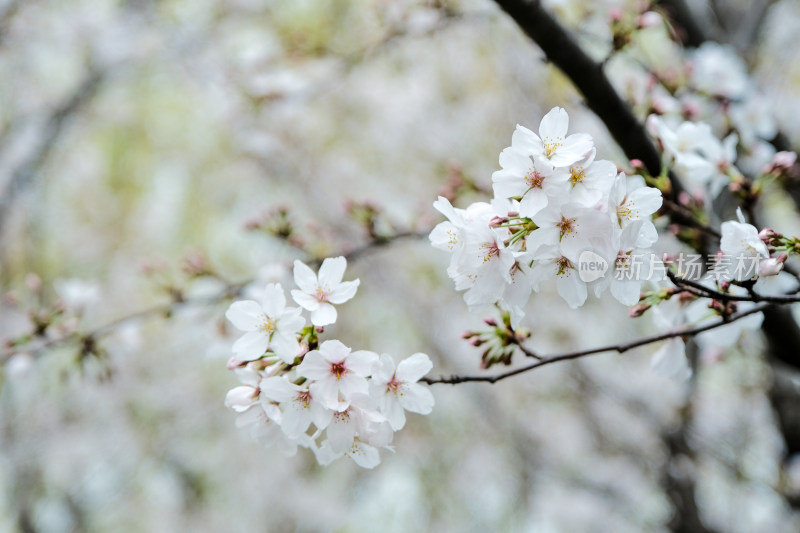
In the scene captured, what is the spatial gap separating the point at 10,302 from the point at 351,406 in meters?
1.47

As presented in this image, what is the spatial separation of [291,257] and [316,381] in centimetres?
203

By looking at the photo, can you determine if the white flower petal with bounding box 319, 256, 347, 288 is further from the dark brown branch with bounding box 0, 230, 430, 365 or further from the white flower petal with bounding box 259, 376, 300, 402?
the dark brown branch with bounding box 0, 230, 430, 365

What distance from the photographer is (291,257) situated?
9.65ft

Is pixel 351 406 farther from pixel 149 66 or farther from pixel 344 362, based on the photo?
pixel 149 66

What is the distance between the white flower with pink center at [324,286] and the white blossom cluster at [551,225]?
0.20 metres

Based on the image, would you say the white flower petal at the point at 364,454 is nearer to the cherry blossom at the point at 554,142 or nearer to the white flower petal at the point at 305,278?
the white flower petal at the point at 305,278

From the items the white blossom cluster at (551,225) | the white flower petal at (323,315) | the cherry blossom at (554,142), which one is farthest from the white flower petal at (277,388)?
the cherry blossom at (554,142)

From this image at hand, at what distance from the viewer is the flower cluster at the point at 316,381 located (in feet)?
3.17

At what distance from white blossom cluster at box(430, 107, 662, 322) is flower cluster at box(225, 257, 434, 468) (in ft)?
0.63

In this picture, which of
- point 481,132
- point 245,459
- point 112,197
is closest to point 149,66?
point 112,197

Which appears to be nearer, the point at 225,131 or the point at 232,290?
the point at 232,290

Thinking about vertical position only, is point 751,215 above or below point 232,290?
above

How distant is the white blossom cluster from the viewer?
2.88ft

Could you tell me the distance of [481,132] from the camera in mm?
5320
